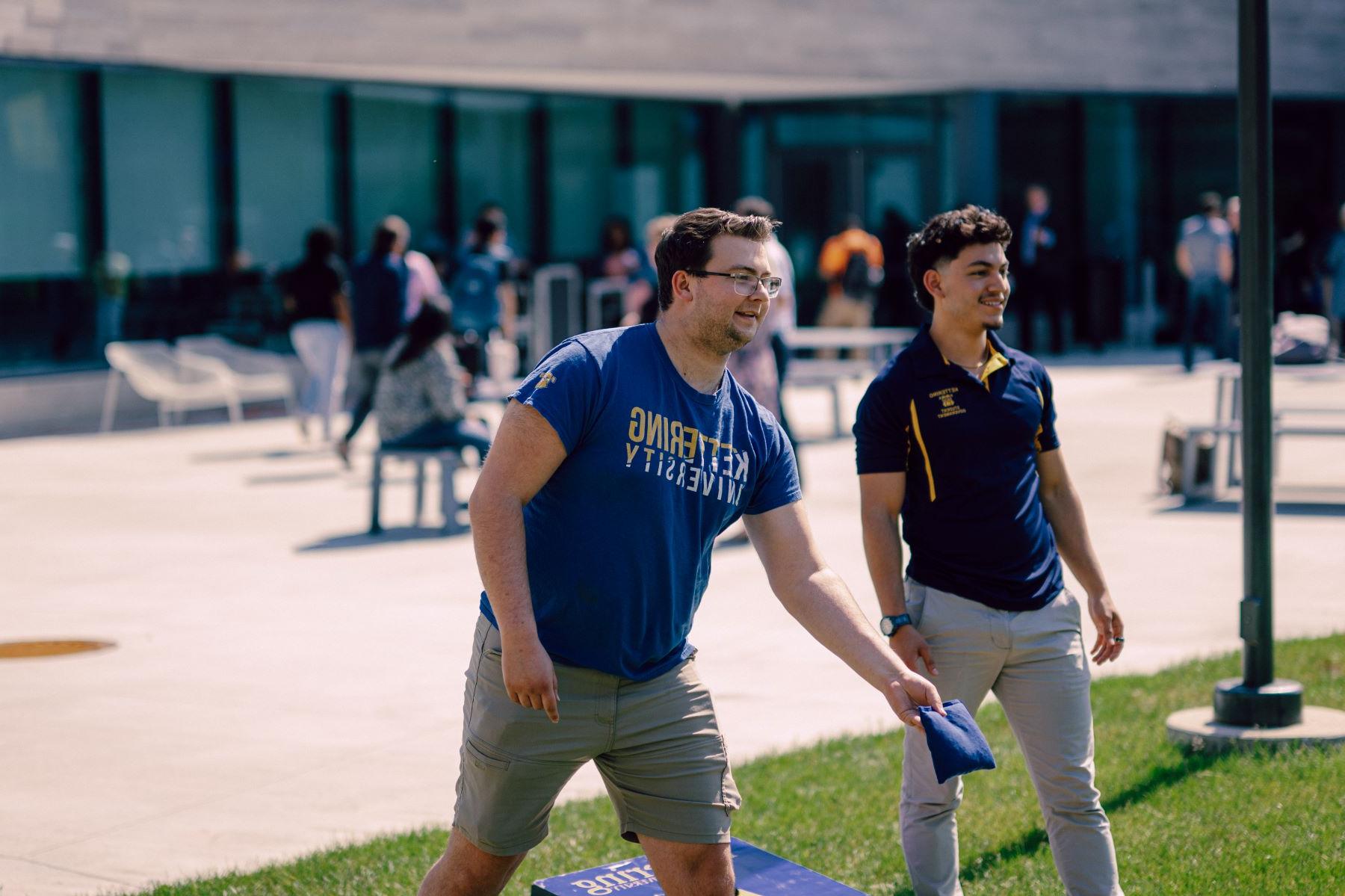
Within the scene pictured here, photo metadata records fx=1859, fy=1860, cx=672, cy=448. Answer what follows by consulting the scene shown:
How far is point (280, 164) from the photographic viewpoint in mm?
21422

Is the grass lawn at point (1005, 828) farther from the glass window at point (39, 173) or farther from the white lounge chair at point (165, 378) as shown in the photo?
the glass window at point (39, 173)

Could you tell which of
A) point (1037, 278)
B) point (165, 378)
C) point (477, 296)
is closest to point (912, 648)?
point (477, 296)

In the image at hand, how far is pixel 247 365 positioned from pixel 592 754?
16.3 metres

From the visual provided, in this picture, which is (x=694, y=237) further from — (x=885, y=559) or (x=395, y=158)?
(x=395, y=158)

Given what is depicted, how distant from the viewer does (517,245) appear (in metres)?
24.5

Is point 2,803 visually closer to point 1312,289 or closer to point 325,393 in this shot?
point 325,393

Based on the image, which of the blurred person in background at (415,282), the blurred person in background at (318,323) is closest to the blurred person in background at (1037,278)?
the blurred person in background at (318,323)

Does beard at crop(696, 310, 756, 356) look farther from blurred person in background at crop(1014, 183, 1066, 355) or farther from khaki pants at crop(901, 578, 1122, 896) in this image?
blurred person in background at crop(1014, 183, 1066, 355)

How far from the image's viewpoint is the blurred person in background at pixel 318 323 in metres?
16.4

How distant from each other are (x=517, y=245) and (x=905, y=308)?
5443 mm

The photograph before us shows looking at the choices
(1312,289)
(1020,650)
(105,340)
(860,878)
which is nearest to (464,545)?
(860,878)

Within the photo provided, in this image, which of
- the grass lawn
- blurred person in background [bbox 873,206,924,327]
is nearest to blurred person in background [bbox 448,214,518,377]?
blurred person in background [bbox 873,206,924,327]

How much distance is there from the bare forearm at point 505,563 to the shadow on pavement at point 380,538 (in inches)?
302

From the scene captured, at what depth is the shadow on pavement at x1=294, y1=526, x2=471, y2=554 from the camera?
1116cm
